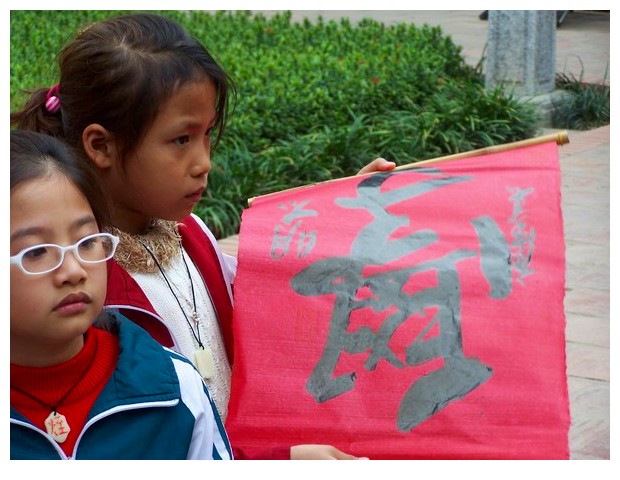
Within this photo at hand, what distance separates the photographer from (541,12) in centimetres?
820

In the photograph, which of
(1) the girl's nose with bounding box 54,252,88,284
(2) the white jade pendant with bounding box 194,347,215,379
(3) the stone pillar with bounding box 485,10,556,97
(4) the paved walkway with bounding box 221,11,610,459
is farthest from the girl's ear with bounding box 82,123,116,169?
(3) the stone pillar with bounding box 485,10,556,97

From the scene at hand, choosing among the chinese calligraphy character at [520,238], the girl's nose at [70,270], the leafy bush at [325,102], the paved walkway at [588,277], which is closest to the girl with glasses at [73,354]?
the girl's nose at [70,270]

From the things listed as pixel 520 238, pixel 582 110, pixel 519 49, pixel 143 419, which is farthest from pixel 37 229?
pixel 582 110

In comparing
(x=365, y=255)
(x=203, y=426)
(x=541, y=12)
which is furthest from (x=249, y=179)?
(x=203, y=426)

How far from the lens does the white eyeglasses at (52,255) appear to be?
5.46 ft

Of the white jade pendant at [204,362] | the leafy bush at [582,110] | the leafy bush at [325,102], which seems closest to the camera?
the white jade pendant at [204,362]

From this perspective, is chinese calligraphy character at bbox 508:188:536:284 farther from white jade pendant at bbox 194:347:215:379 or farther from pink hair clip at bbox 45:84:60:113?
pink hair clip at bbox 45:84:60:113

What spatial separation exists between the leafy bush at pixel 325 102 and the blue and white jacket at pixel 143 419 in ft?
12.5

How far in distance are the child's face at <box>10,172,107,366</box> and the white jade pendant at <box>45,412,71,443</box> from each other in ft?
0.28

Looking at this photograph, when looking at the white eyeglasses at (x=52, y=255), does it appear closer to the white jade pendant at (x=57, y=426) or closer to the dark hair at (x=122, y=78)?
the white jade pendant at (x=57, y=426)

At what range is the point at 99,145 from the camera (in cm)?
223

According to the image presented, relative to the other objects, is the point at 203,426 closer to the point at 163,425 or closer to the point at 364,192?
the point at 163,425

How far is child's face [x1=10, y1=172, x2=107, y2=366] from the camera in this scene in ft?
5.52

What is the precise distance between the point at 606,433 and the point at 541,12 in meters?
4.88
